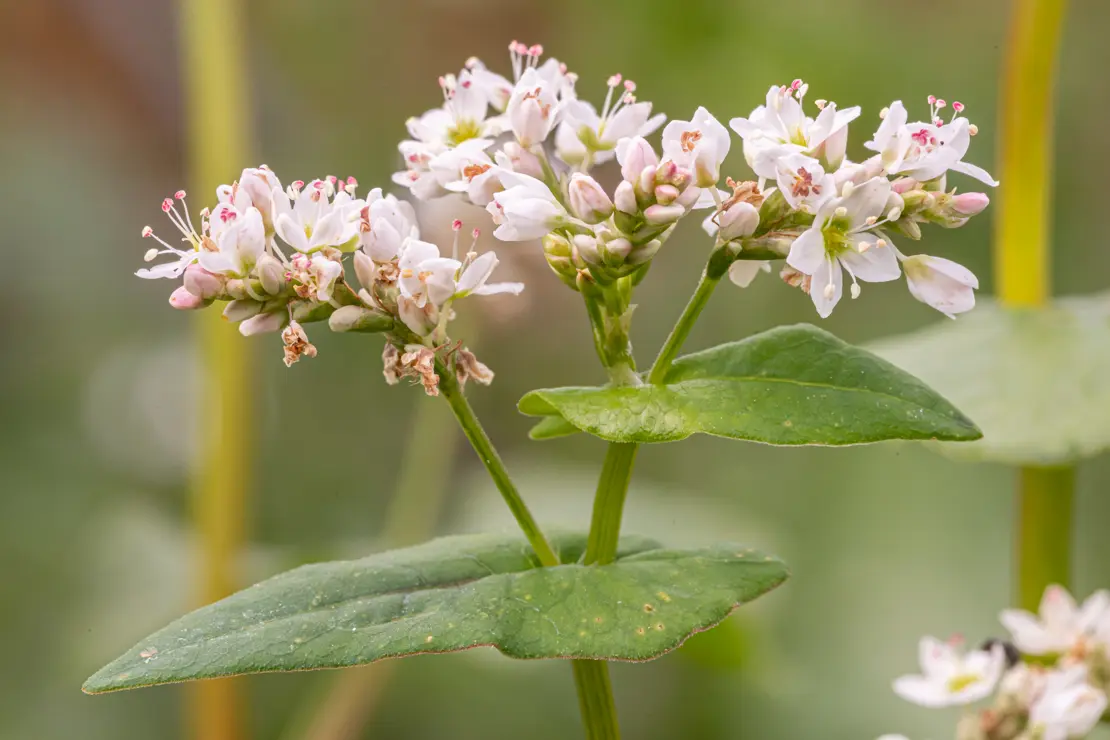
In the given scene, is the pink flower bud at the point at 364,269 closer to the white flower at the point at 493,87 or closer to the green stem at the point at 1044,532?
the white flower at the point at 493,87

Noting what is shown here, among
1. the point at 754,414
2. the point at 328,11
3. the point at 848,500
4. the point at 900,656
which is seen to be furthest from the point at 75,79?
the point at 754,414

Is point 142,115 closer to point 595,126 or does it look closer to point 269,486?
point 269,486

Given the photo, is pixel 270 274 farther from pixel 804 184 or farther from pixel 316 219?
pixel 804 184

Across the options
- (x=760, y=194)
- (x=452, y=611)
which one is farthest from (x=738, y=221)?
(x=452, y=611)

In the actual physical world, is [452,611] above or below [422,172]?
below

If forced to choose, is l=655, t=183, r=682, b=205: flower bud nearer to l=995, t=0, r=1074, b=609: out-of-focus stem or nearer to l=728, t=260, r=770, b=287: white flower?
l=728, t=260, r=770, b=287: white flower

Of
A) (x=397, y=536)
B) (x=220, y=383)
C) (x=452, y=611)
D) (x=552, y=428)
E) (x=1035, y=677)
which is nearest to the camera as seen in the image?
(x=452, y=611)
